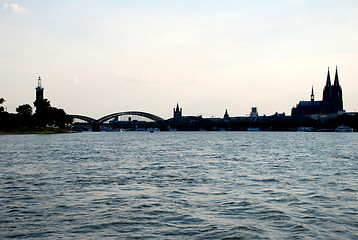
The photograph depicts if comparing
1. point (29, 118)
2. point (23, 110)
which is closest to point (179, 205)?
point (29, 118)

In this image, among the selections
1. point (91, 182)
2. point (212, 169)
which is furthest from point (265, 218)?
point (212, 169)

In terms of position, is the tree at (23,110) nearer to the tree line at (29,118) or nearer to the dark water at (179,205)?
the tree line at (29,118)

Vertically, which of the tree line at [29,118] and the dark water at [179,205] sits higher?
the tree line at [29,118]

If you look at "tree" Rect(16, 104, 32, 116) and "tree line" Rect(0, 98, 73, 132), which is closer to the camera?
"tree line" Rect(0, 98, 73, 132)

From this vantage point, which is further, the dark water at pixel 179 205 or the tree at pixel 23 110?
the tree at pixel 23 110

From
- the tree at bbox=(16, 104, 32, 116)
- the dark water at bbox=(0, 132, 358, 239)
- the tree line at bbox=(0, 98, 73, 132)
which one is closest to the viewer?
the dark water at bbox=(0, 132, 358, 239)

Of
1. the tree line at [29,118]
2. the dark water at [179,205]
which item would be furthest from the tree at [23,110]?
the dark water at [179,205]

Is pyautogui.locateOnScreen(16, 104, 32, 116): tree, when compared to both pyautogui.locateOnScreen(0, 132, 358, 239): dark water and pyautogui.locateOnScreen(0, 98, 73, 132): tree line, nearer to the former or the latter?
pyautogui.locateOnScreen(0, 98, 73, 132): tree line

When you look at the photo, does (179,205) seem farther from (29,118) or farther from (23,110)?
(23,110)

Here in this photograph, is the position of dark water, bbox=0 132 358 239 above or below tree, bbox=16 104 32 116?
below

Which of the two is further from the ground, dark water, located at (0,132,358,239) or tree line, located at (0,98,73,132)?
tree line, located at (0,98,73,132)

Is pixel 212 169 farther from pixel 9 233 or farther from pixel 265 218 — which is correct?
pixel 9 233

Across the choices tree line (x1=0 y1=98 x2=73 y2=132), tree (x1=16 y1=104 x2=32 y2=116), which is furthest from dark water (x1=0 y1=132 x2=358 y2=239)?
tree (x1=16 y1=104 x2=32 y2=116)

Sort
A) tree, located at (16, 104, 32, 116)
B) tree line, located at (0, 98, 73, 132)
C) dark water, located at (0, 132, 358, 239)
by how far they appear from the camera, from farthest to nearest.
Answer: tree, located at (16, 104, 32, 116), tree line, located at (0, 98, 73, 132), dark water, located at (0, 132, 358, 239)
